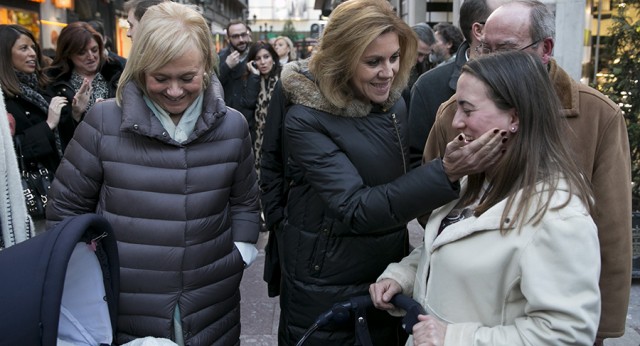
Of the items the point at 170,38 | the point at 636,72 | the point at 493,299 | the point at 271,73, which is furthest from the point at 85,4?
the point at 493,299

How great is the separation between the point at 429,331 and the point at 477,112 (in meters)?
0.66

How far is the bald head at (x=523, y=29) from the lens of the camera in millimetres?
2398

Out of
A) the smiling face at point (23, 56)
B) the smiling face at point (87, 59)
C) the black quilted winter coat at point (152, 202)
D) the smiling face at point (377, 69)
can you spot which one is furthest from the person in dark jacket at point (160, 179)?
the smiling face at point (87, 59)

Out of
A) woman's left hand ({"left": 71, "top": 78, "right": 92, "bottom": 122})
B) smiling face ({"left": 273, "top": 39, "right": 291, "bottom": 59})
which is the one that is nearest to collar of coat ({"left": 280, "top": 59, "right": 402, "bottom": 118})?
woman's left hand ({"left": 71, "top": 78, "right": 92, "bottom": 122})

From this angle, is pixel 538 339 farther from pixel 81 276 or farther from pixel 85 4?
pixel 85 4

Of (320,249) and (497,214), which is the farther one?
(320,249)

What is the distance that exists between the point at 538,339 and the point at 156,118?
1615mm

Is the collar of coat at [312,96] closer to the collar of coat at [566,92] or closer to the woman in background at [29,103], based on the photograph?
the collar of coat at [566,92]

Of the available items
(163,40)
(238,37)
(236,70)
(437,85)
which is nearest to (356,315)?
(163,40)

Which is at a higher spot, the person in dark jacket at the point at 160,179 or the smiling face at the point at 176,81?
the smiling face at the point at 176,81

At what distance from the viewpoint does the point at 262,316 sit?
482 cm

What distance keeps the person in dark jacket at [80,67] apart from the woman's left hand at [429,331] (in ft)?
11.4

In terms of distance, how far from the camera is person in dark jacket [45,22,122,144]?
461 centimetres

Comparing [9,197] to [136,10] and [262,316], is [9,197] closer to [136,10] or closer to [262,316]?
[136,10]
